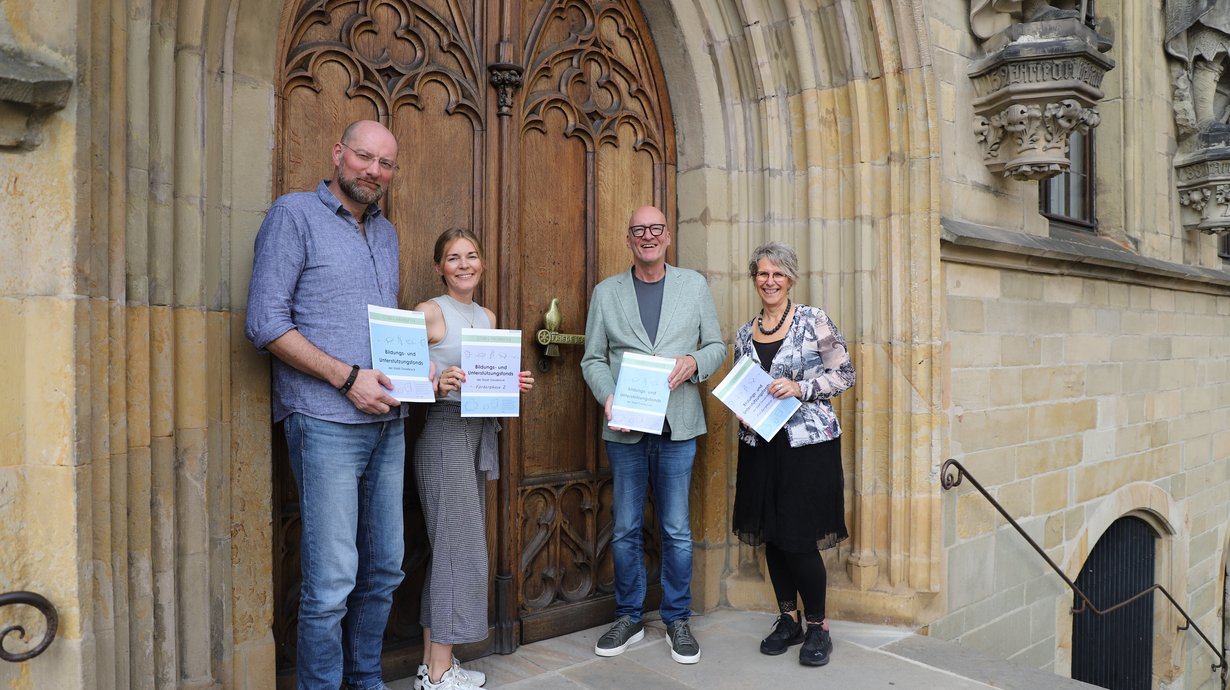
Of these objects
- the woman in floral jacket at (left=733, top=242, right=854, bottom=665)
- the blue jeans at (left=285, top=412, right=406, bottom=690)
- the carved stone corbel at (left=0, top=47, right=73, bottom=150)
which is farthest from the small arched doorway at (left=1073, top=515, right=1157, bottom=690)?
the carved stone corbel at (left=0, top=47, right=73, bottom=150)

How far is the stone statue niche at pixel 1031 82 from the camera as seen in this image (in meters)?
4.13

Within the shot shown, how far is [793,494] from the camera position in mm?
3201

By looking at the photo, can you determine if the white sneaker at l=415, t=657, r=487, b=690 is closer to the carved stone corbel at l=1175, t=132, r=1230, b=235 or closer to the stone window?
the stone window

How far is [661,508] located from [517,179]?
146cm

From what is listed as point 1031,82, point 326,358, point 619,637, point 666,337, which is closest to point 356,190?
point 326,358

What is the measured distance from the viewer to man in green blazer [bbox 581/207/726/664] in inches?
129

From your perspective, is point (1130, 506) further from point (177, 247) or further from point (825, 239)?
point (177, 247)

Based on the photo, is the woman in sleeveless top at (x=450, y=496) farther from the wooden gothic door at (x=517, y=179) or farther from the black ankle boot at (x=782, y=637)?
the black ankle boot at (x=782, y=637)

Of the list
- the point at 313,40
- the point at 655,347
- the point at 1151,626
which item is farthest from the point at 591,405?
the point at 1151,626

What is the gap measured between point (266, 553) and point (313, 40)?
1.75m

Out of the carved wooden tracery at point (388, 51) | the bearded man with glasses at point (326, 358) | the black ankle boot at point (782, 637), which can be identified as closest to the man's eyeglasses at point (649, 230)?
the carved wooden tracery at point (388, 51)

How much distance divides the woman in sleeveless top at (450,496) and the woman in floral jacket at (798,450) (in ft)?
3.62

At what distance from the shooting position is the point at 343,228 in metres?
2.56

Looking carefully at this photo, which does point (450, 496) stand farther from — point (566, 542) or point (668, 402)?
point (566, 542)
